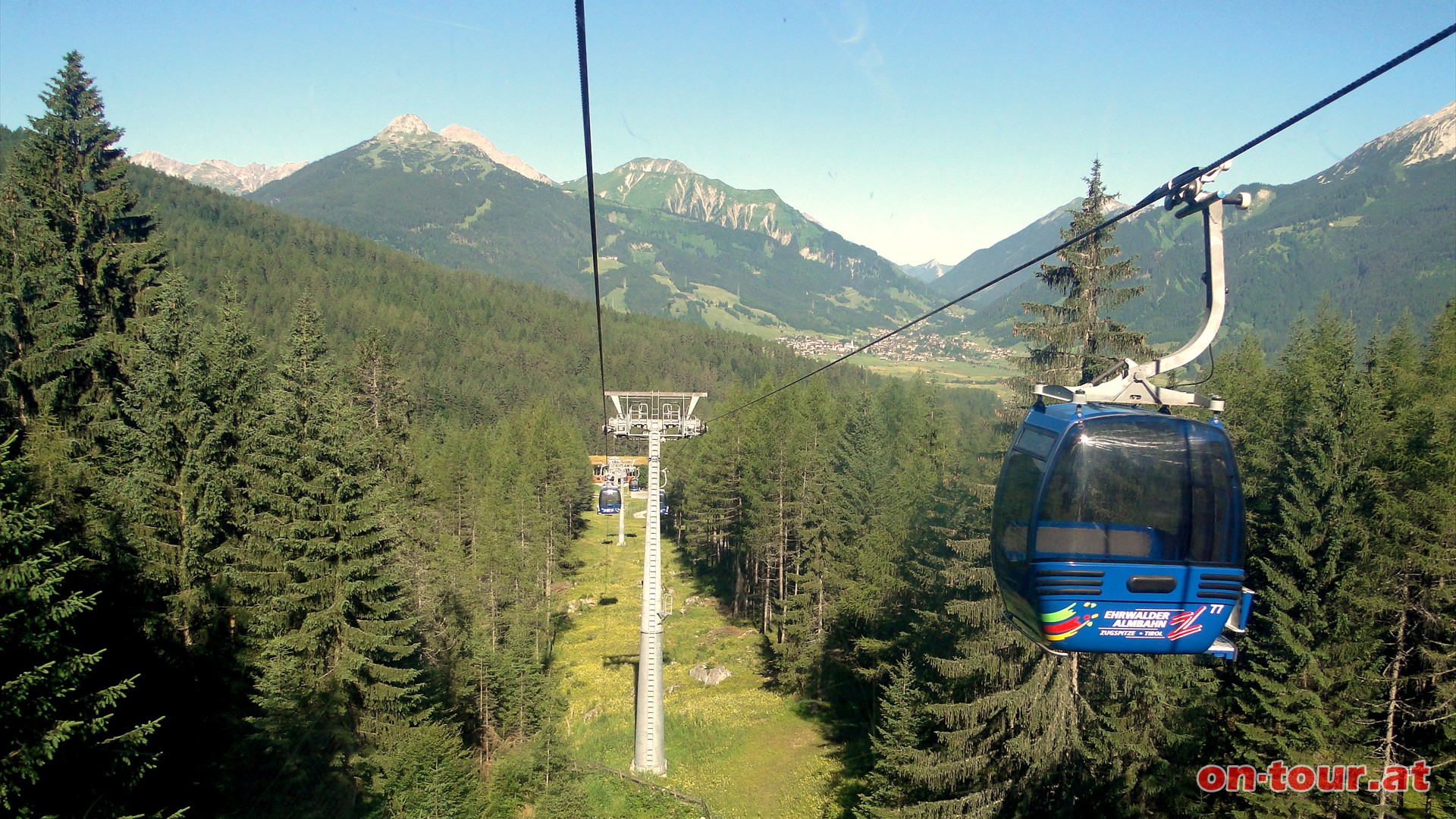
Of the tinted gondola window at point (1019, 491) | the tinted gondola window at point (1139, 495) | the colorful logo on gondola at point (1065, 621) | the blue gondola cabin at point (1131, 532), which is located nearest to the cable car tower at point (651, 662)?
the tinted gondola window at point (1019, 491)

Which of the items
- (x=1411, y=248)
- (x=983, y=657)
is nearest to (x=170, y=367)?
(x=983, y=657)

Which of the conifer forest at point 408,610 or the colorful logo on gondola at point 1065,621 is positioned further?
the conifer forest at point 408,610

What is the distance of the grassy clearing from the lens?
2188cm

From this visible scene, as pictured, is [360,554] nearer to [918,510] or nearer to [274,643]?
[274,643]

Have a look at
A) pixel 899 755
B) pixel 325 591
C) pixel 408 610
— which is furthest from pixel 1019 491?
pixel 408 610

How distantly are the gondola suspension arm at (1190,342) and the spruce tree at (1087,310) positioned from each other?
7357 mm

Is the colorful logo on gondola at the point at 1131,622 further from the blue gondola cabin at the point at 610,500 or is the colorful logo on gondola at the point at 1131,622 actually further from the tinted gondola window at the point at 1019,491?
the blue gondola cabin at the point at 610,500

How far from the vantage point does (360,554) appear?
15.4 meters

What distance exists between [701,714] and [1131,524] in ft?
76.4

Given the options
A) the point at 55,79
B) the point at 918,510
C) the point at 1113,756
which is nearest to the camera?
the point at 1113,756

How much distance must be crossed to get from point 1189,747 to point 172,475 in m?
22.8

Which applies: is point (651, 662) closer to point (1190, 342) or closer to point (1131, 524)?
point (1131, 524)

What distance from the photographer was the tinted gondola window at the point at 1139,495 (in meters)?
6.43

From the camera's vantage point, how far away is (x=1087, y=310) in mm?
14070
